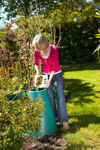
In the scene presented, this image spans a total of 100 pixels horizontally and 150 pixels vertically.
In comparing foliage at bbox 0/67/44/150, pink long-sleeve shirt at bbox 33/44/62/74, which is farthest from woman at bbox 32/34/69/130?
foliage at bbox 0/67/44/150

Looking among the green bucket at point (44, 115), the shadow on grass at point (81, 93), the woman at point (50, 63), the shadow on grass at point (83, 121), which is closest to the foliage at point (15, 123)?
the green bucket at point (44, 115)

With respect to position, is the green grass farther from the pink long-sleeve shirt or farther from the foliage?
the pink long-sleeve shirt

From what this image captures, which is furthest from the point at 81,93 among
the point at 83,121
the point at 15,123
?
the point at 15,123

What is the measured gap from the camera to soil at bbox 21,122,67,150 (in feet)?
8.45

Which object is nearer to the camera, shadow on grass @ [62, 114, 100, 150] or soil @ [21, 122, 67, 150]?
soil @ [21, 122, 67, 150]

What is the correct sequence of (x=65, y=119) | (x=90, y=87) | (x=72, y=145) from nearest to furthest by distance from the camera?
(x=72, y=145) → (x=65, y=119) → (x=90, y=87)

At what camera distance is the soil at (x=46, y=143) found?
2.57 metres

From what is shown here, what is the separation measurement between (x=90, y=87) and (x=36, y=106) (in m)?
4.19

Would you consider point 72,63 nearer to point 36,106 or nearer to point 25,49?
point 25,49

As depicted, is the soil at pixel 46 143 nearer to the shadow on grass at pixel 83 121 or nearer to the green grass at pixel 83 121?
the green grass at pixel 83 121

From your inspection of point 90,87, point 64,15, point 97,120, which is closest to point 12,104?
point 97,120

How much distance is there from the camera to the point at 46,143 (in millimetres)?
2693

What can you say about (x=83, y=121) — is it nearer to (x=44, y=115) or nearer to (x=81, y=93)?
(x=44, y=115)

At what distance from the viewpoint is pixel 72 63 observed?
1357cm
